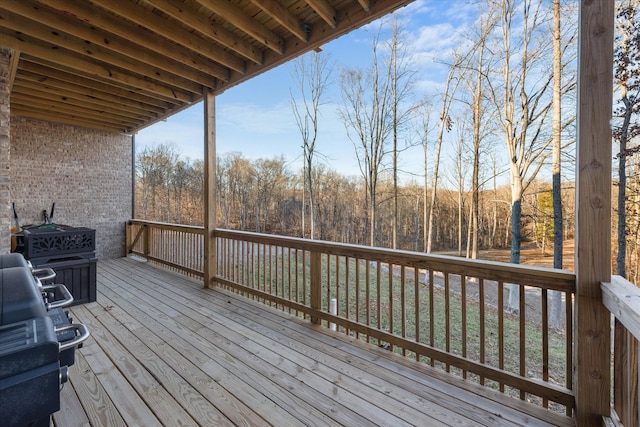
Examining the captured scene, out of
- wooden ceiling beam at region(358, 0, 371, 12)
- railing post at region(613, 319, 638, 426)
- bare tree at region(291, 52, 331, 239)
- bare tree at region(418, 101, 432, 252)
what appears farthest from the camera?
bare tree at region(291, 52, 331, 239)

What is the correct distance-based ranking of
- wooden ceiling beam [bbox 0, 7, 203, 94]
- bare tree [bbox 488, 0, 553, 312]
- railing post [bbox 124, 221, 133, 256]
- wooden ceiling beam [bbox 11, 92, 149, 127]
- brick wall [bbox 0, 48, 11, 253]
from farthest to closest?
railing post [bbox 124, 221, 133, 256], bare tree [bbox 488, 0, 553, 312], wooden ceiling beam [bbox 11, 92, 149, 127], brick wall [bbox 0, 48, 11, 253], wooden ceiling beam [bbox 0, 7, 203, 94]

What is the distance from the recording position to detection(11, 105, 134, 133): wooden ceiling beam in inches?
206

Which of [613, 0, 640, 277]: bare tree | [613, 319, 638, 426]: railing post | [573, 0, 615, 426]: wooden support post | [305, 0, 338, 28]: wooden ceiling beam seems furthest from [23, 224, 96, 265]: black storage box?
[613, 0, 640, 277]: bare tree

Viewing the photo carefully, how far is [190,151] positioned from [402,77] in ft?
36.1

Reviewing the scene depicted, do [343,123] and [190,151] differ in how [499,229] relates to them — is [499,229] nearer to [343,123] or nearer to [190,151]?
[343,123]

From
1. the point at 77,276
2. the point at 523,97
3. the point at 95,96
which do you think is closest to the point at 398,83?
the point at 523,97

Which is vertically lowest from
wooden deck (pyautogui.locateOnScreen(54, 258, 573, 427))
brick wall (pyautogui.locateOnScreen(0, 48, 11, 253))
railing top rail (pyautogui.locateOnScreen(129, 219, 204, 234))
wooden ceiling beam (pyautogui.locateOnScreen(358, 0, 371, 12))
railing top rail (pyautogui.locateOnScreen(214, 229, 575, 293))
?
wooden deck (pyautogui.locateOnScreen(54, 258, 573, 427))

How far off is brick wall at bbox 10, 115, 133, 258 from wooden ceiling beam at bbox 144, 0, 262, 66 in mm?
5052

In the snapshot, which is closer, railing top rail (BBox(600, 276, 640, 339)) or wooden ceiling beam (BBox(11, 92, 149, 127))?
railing top rail (BBox(600, 276, 640, 339))

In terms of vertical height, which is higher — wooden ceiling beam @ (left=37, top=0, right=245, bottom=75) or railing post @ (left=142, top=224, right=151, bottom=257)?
wooden ceiling beam @ (left=37, top=0, right=245, bottom=75)

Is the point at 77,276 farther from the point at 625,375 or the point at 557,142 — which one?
the point at 557,142

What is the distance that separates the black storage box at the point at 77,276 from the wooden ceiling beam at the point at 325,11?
13.5 ft

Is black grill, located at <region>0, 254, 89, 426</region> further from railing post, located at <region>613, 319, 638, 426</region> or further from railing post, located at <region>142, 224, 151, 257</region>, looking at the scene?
railing post, located at <region>142, 224, 151, 257</region>

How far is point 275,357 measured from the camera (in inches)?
92.0
